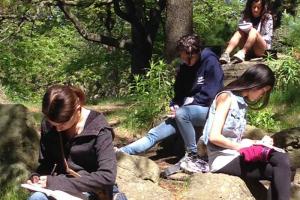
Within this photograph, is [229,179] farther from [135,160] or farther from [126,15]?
[126,15]

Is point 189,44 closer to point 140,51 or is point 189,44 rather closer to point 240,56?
point 240,56

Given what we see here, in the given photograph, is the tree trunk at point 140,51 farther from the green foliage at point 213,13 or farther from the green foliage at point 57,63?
the green foliage at point 57,63

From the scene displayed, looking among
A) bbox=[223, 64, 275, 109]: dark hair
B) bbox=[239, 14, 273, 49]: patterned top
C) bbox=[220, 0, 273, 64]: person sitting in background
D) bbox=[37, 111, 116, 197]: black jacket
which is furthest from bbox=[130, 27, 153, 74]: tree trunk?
bbox=[37, 111, 116, 197]: black jacket

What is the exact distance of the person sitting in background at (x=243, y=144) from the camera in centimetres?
387

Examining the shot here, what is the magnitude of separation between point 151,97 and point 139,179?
262cm

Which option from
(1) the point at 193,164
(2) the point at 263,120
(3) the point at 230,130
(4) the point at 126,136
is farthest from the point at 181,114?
(4) the point at 126,136

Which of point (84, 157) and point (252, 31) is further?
point (252, 31)

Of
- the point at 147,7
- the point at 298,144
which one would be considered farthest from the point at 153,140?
the point at 147,7

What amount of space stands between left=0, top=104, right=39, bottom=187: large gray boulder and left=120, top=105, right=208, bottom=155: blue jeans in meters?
0.96

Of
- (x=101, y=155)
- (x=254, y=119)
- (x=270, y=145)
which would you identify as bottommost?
(x=254, y=119)

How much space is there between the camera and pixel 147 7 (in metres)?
13.5

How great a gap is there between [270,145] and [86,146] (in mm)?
1567

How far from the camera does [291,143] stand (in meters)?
4.90

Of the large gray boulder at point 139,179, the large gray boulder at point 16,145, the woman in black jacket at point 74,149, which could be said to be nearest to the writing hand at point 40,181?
the woman in black jacket at point 74,149
